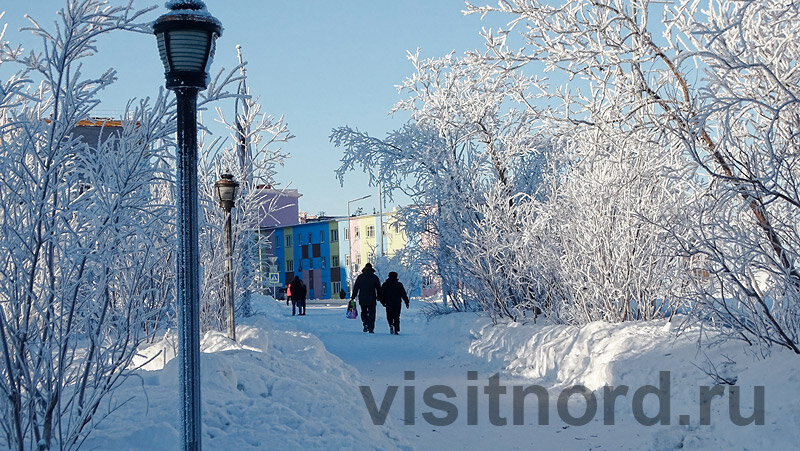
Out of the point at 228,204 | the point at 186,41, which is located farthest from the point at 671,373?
the point at 228,204

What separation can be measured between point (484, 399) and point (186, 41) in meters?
6.07

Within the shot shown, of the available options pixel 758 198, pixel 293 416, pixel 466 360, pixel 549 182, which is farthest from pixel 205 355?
pixel 549 182

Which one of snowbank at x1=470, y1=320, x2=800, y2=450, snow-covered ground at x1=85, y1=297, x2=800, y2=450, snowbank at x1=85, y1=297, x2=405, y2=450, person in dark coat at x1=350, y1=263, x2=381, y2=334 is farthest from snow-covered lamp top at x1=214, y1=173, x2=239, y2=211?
person in dark coat at x1=350, y1=263, x2=381, y2=334

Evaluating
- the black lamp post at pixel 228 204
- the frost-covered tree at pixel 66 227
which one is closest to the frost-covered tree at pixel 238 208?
the black lamp post at pixel 228 204

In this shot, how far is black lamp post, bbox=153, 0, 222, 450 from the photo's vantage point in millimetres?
4044

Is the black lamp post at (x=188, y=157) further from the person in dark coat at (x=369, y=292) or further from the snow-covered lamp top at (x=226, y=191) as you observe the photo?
the person in dark coat at (x=369, y=292)

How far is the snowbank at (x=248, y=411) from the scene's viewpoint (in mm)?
5344

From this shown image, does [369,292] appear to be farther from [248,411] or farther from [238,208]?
[248,411]

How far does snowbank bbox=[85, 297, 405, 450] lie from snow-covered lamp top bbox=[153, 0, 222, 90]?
180 cm

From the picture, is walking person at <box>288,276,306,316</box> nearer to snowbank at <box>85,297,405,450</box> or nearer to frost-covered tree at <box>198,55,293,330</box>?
frost-covered tree at <box>198,55,293,330</box>

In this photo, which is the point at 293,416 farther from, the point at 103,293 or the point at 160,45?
the point at 160,45

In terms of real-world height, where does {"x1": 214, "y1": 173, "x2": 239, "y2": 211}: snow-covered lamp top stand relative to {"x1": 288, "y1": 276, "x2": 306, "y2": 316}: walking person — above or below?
above

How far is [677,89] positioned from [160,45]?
4932 mm

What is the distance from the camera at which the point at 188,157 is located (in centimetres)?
418
